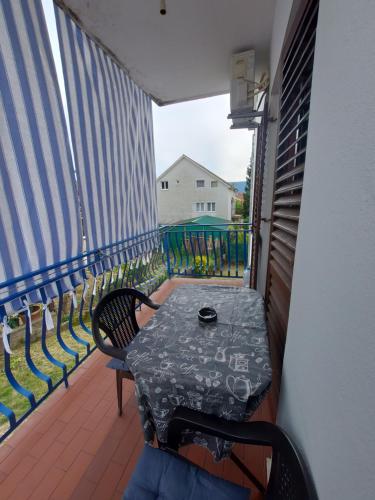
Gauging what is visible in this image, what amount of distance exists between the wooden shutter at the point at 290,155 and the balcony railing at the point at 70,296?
1677 mm

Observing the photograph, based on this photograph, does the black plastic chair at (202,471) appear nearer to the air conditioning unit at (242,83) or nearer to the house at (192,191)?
the air conditioning unit at (242,83)

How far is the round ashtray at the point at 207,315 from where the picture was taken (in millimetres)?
1310

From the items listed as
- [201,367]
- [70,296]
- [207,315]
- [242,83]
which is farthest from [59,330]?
[242,83]

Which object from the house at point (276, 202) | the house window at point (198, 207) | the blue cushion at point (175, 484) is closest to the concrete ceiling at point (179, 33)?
the house at point (276, 202)

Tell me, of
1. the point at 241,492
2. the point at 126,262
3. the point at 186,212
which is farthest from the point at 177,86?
the point at 186,212

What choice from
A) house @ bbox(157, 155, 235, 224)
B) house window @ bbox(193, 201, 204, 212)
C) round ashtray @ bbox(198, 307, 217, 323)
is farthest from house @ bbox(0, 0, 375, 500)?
house window @ bbox(193, 201, 204, 212)

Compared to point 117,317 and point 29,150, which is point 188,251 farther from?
point 29,150

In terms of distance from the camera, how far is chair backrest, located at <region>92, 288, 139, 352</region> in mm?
1420

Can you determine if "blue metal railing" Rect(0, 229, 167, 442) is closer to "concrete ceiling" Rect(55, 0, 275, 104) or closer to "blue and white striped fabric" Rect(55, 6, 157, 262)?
"blue and white striped fabric" Rect(55, 6, 157, 262)

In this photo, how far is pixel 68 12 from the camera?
1828 millimetres

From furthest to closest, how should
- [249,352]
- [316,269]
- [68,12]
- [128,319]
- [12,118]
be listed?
[68,12]
[128,319]
[12,118]
[249,352]
[316,269]

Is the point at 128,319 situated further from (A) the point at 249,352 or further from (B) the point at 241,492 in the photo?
(B) the point at 241,492

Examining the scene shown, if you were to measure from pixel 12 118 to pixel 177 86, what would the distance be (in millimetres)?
2395

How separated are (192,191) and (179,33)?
12.9m
